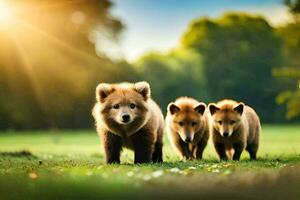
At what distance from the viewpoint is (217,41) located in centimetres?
4875

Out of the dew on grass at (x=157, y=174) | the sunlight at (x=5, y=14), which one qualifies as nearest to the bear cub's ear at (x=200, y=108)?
the dew on grass at (x=157, y=174)

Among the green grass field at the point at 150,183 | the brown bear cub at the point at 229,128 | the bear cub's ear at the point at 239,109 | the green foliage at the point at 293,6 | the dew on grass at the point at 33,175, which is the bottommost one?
the green grass field at the point at 150,183

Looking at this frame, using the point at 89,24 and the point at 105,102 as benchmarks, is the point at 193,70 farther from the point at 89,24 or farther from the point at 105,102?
the point at 105,102

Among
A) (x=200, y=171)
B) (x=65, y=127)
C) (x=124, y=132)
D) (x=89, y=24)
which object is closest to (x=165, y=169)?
(x=200, y=171)

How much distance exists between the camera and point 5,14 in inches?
1465

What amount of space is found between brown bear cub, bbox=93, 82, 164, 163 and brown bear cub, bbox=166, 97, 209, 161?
3.07ft

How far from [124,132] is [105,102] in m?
0.57

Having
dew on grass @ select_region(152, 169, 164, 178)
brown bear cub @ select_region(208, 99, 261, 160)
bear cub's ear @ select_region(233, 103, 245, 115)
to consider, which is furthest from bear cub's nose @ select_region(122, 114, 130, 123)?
bear cub's ear @ select_region(233, 103, 245, 115)

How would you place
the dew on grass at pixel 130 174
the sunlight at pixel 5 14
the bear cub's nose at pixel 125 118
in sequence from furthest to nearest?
the sunlight at pixel 5 14, the bear cub's nose at pixel 125 118, the dew on grass at pixel 130 174

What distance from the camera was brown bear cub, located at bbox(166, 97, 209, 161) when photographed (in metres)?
12.3

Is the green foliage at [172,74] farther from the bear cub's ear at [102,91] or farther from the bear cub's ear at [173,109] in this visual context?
the bear cub's ear at [102,91]

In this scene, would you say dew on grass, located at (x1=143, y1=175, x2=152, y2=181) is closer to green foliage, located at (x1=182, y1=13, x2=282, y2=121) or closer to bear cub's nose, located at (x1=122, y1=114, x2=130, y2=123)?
bear cub's nose, located at (x1=122, y1=114, x2=130, y2=123)

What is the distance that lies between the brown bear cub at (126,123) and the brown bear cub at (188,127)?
0.94 meters

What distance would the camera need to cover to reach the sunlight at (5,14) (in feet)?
120
